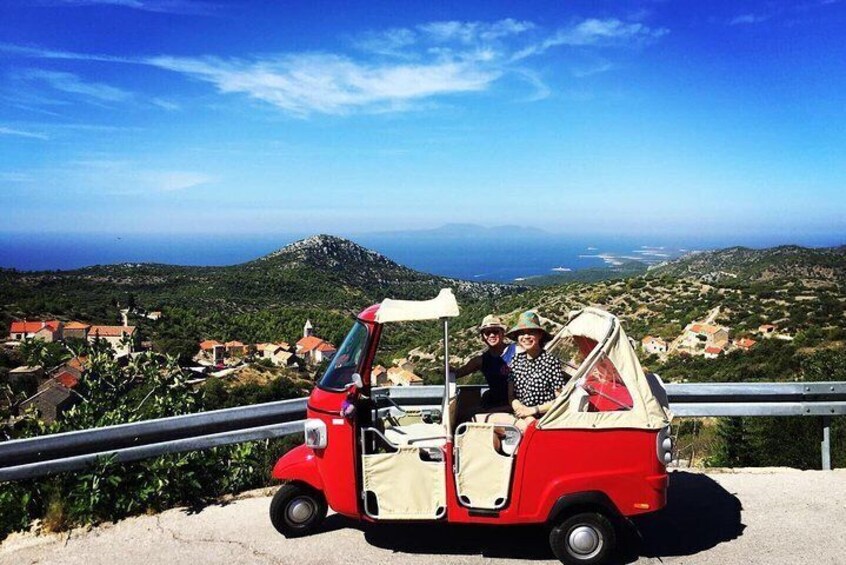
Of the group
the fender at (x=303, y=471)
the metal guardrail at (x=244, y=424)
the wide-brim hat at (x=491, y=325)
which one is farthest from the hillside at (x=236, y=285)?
the wide-brim hat at (x=491, y=325)

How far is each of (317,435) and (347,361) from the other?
0.63 meters

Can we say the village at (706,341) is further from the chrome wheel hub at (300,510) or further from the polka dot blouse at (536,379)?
the chrome wheel hub at (300,510)

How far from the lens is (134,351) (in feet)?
21.1

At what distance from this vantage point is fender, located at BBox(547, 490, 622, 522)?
4.44 metres

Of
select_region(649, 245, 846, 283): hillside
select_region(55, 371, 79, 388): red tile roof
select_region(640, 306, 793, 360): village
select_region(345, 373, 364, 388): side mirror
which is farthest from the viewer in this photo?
select_region(649, 245, 846, 283): hillside

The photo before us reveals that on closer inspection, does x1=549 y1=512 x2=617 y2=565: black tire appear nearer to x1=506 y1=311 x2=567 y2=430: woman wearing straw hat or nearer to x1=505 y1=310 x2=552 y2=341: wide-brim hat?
x1=506 y1=311 x2=567 y2=430: woman wearing straw hat

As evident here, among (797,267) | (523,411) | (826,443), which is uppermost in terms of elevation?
(523,411)

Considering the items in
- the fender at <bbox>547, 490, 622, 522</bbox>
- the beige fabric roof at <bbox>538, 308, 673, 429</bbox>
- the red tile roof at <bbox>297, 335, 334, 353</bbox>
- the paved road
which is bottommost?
the red tile roof at <bbox>297, 335, 334, 353</bbox>

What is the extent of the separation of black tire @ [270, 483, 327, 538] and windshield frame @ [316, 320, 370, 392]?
2.86 ft

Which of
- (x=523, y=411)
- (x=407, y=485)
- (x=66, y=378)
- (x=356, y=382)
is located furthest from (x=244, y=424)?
(x=66, y=378)

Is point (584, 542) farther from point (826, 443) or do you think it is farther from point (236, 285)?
point (236, 285)

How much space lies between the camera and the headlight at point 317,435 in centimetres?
490

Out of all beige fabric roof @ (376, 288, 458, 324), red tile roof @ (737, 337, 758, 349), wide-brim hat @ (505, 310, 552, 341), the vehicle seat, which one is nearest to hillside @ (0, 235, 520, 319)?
red tile roof @ (737, 337, 758, 349)

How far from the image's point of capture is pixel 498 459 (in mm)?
4570
